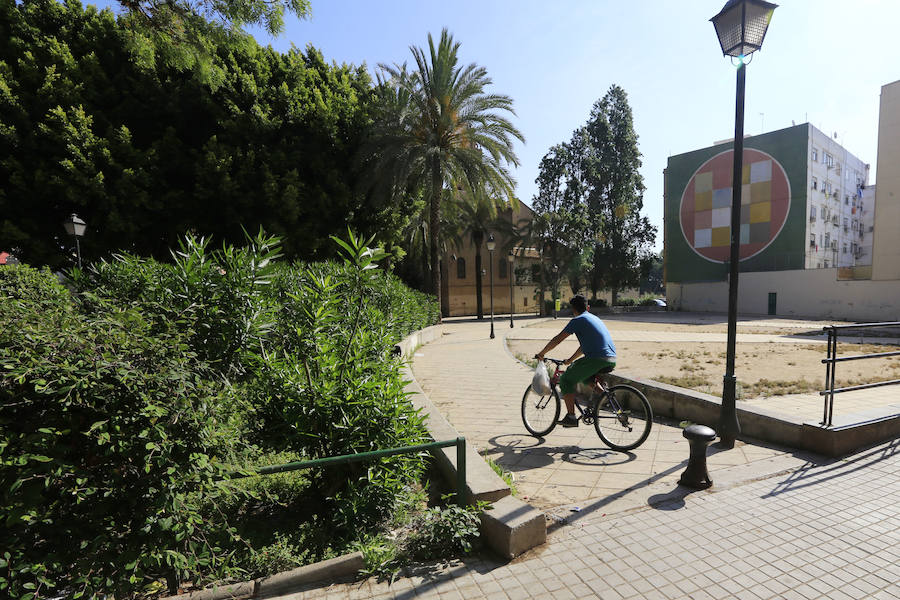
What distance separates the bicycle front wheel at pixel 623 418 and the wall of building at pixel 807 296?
111ft

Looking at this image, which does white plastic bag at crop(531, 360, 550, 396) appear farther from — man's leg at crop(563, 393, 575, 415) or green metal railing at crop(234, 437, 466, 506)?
green metal railing at crop(234, 437, 466, 506)

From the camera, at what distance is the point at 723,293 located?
37594mm

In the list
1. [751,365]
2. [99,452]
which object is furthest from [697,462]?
[751,365]

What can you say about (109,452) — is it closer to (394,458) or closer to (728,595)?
(394,458)

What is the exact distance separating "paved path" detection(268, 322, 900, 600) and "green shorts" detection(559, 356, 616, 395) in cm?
77

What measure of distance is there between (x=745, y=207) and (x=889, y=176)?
431 inches

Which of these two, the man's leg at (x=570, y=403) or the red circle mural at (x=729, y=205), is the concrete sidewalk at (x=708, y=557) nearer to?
the man's leg at (x=570, y=403)

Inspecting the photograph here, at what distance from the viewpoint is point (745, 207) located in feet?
121

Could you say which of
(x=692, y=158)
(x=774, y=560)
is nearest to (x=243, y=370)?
(x=774, y=560)

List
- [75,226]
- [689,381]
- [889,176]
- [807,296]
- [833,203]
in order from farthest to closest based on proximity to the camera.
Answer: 1. [833,203]
2. [807,296]
3. [889,176]
4. [75,226]
5. [689,381]

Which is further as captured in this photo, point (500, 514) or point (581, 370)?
point (581, 370)

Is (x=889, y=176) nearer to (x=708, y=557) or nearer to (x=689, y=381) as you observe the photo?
(x=689, y=381)

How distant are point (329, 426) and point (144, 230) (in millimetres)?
17358

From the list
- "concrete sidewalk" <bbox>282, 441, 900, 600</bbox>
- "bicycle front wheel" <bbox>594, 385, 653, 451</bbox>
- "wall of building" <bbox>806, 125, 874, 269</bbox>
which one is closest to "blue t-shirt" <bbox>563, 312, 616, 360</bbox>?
"bicycle front wheel" <bbox>594, 385, 653, 451</bbox>
